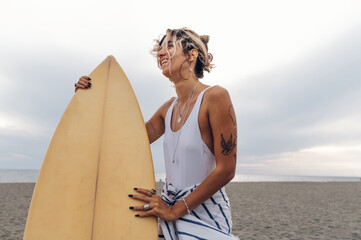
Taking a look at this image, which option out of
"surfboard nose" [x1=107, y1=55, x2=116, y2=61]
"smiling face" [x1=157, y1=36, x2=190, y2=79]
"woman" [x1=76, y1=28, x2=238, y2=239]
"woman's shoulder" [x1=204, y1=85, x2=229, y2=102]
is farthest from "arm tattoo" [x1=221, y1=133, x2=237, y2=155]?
"surfboard nose" [x1=107, y1=55, x2=116, y2=61]

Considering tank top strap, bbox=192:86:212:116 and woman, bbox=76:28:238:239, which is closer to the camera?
woman, bbox=76:28:238:239

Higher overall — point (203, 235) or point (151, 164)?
point (151, 164)

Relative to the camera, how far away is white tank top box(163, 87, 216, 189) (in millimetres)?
1359

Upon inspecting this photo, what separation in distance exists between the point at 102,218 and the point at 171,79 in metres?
0.94

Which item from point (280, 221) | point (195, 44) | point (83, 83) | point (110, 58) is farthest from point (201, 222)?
point (280, 221)

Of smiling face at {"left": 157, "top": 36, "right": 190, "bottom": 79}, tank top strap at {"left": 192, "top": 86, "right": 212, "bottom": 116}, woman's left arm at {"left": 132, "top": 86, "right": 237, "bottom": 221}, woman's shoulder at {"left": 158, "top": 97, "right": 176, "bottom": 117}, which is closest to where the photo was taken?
woman's left arm at {"left": 132, "top": 86, "right": 237, "bottom": 221}

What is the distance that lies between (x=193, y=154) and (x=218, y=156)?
0.15m

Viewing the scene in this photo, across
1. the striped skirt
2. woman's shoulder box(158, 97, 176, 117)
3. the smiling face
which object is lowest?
the striped skirt

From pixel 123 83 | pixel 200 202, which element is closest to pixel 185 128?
pixel 200 202

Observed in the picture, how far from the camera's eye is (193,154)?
1365mm

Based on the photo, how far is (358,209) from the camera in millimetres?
9945

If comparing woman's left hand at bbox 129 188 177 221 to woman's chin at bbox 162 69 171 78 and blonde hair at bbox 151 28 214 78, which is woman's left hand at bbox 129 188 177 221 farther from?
blonde hair at bbox 151 28 214 78

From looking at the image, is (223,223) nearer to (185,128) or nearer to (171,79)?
(185,128)

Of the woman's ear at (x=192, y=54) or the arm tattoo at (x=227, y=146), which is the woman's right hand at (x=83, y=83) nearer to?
the woman's ear at (x=192, y=54)
